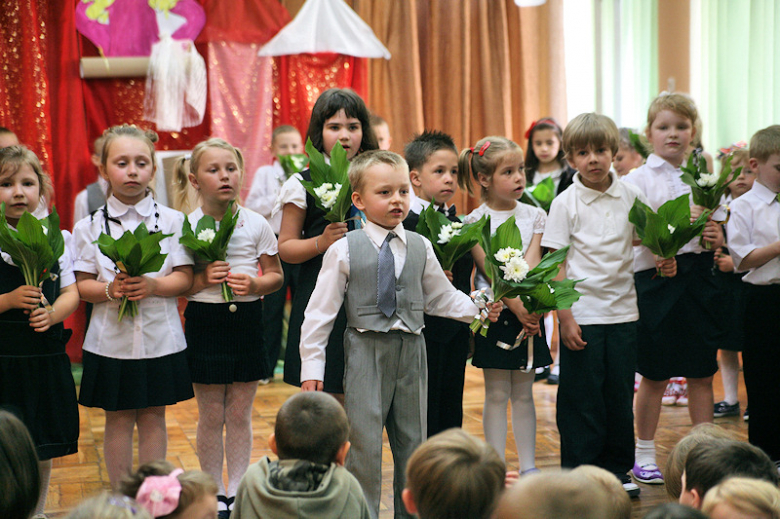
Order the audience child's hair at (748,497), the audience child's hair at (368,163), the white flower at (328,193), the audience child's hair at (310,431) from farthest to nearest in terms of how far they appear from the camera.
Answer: the white flower at (328,193)
the audience child's hair at (368,163)
the audience child's hair at (310,431)
the audience child's hair at (748,497)

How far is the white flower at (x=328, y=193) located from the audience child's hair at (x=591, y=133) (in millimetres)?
1059

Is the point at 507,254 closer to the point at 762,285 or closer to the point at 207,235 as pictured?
the point at 207,235


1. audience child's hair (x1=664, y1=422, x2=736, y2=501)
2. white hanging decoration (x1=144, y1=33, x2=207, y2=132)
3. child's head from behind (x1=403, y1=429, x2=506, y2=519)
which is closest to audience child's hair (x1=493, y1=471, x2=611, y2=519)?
child's head from behind (x1=403, y1=429, x2=506, y2=519)

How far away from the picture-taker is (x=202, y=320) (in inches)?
116

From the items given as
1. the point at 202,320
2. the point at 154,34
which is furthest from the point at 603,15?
the point at 202,320

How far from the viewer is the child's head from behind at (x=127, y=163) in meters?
2.87

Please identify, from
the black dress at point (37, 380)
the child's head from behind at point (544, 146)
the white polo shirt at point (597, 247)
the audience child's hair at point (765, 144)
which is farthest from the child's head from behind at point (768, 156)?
the black dress at point (37, 380)

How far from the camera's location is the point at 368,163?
8.30 ft

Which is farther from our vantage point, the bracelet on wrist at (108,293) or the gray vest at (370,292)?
the bracelet on wrist at (108,293)

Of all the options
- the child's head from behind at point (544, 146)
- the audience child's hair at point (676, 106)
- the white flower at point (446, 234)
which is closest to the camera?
the white flower at point (446, 234)

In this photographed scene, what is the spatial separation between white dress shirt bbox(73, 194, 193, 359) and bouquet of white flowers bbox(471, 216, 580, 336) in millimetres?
1144

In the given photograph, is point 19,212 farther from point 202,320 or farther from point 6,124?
point 6,124

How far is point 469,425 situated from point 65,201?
355cm

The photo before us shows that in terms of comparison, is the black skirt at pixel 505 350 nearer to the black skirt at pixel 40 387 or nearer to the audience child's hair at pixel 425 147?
the audience child's hair at pixel 425 147
